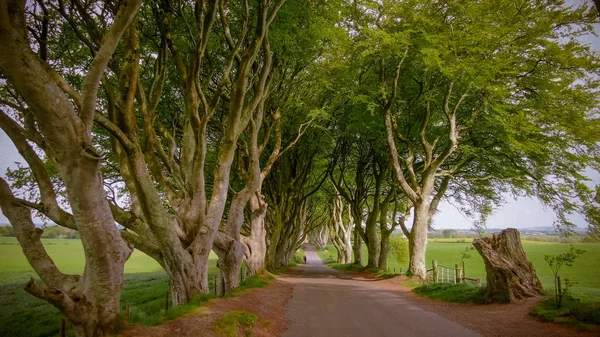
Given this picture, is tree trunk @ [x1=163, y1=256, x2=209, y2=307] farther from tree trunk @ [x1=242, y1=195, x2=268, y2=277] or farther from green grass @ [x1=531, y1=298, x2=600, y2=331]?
green grass @ [x1=531, y1=298, x2=600, y2=331]

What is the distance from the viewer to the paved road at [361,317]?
8.31 meters

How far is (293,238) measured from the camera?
35156 mm

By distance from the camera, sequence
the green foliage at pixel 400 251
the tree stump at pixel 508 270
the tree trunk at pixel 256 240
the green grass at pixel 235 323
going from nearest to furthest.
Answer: the green grass at pixel 235 323, the tree stump at pixel 508 270, the tree trunk at pixel 256 240, the green foliage at pixel 400 251

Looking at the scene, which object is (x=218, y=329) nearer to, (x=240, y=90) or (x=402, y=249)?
(x=240, y=90)

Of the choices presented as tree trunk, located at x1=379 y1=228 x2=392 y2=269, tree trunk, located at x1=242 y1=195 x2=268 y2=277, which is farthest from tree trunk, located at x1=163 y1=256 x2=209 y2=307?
tree trunk, located at x1=379 y1=228 x2=392 y2=269

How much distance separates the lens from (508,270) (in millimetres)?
11117

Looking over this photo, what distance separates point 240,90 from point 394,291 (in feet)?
36.3

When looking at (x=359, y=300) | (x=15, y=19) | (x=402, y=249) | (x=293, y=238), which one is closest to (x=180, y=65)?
(x=15, y=19)

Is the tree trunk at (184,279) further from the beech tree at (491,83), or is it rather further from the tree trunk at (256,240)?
the beech tree at (491,83)

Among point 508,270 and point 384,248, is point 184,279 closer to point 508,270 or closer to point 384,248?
point 508,270

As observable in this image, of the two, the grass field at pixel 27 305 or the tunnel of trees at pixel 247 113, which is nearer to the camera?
the tunnel of trees at pixel 247 113

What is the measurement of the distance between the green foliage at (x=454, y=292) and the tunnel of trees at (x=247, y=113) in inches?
147

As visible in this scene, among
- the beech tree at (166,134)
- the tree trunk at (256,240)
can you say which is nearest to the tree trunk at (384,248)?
the tree trunk at (256,240)

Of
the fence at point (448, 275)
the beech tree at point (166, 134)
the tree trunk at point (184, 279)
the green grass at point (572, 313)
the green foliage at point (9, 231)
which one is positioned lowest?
the fence at point (448, 275)
